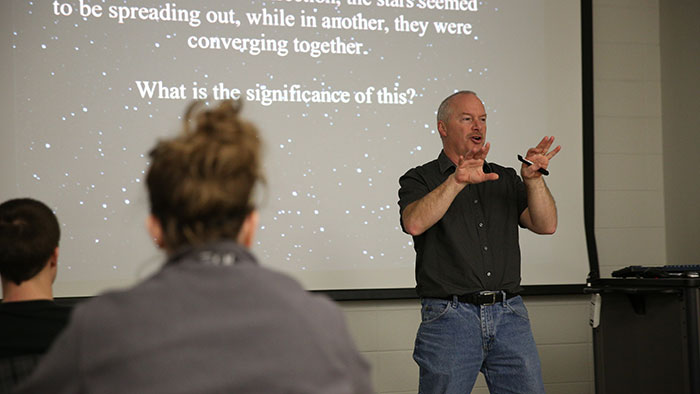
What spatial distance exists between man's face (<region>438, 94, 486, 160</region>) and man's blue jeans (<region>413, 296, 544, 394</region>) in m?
0.60

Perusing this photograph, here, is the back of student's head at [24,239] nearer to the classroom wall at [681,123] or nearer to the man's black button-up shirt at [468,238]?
the man's black button-up shirt at [468,238]

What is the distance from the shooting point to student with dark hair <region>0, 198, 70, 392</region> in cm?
149

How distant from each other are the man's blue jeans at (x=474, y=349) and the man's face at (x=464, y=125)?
1.96ft

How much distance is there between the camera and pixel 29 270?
5.36 feet

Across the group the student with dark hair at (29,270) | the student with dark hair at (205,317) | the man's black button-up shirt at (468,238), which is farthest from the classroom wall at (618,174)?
the student with dark hair at (205,317)

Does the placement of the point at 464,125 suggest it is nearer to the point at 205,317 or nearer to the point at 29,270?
the point at 29,270

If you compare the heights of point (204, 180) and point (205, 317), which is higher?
point (204, 180)

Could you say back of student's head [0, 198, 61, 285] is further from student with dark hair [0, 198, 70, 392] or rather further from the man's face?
the man's face

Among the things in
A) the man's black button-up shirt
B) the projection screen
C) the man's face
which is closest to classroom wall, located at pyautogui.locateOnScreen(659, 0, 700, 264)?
the projection screen

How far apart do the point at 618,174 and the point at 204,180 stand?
363 centimetres

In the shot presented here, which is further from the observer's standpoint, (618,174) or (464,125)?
(618,174)

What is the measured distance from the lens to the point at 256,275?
960 mm

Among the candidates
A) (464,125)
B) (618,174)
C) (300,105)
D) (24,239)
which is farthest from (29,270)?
(618,174)

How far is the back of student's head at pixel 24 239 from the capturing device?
1.63 meters
